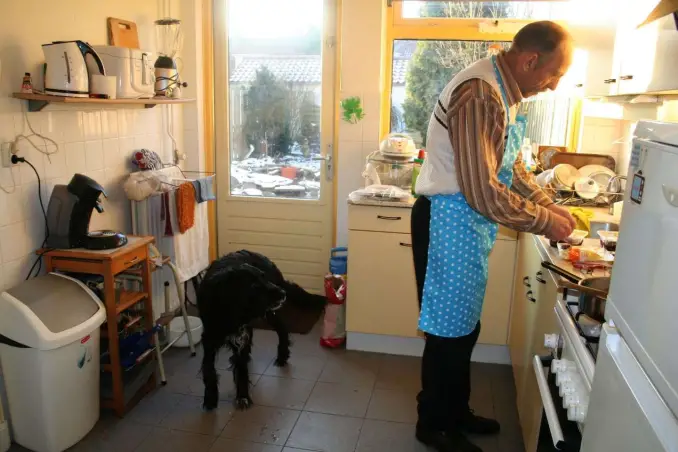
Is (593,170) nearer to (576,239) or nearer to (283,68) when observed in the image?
(576,239)

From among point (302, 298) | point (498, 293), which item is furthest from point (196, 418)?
point (498, 293)

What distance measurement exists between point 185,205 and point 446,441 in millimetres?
1711

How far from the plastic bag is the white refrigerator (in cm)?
204

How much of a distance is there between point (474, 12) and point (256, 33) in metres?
1.32

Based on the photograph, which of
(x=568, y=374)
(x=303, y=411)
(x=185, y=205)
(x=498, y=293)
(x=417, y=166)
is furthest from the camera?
(x=417, y=166)

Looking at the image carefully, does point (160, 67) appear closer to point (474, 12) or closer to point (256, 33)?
point (256, 33)

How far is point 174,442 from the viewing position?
7.49ft

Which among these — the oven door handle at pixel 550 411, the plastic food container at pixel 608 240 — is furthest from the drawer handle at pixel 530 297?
the oven door handle at pixel 550 411

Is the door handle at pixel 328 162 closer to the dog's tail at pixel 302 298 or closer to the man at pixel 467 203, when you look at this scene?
the dog's tail at pixel 302 298

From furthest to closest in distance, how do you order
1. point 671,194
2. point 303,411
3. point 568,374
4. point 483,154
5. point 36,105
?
point 303,411 < point 36,105 < point 483,154 < point 568,374 < point 671,194

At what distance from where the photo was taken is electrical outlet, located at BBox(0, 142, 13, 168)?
7.22 feet

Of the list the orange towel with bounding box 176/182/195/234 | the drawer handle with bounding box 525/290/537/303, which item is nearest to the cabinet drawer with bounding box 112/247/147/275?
the orange towel with bounding box 176/182/195/234

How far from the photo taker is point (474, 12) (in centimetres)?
334

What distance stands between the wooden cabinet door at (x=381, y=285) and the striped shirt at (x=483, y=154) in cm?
114
